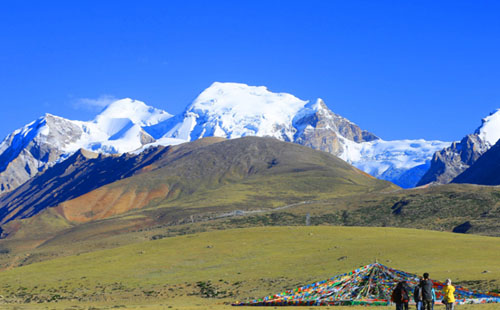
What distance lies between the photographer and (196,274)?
3337 inches

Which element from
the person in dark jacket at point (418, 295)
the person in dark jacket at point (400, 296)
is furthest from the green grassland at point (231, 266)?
the person in dark jacket at point (418, 295)

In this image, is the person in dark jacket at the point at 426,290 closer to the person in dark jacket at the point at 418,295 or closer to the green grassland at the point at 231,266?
the person in dark jacket at the point at 418,295

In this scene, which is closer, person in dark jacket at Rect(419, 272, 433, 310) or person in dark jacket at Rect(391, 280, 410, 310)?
person in dark jacket at Rect(419, 272, 433, 310)

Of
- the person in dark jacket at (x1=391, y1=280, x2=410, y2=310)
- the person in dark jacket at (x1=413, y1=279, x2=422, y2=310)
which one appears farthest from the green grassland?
the person in dark jacket at (x1=413, y1=279, x2=422, y2=310)

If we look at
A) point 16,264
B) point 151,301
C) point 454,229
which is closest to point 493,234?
point 454,229

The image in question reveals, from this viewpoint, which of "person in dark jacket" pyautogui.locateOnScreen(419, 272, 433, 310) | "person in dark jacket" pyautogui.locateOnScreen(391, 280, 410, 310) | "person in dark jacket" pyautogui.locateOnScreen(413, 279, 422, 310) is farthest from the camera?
"person in dark jacket" pyautogui.locateOnScreen(391, 280, 410, 310)

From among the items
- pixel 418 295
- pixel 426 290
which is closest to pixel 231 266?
pixel 418 295

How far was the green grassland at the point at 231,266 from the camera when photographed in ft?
226

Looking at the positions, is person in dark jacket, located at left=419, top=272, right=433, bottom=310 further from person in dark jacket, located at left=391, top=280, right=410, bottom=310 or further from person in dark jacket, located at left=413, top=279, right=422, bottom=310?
person in dark jacket, located at left=391, top=280, right=410, bottom=310

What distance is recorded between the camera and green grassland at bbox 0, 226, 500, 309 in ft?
226

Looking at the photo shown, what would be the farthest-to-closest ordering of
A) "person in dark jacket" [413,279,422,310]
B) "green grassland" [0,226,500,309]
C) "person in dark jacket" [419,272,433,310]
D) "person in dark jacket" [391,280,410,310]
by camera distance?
"green grassland" [0,226,500,309] < "person in dark jacket" [391,280,410,310] < "person in dark jacket" [413,279,422,310] < "person in dark jacket" [419,272,433,310]

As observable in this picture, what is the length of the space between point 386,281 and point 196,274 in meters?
36.7

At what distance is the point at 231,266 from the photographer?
290ft

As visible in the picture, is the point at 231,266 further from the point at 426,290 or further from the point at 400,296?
the point at 426,290
